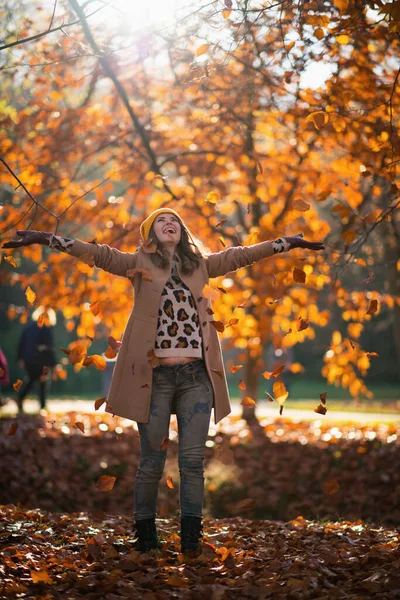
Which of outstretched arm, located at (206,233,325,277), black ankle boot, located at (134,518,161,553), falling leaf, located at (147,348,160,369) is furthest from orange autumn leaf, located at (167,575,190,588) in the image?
outstretched arm, located at (206,233,325,277)

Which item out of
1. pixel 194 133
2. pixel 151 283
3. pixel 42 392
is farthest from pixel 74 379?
pixel 151 283

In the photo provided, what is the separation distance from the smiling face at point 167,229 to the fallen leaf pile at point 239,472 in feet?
11.8

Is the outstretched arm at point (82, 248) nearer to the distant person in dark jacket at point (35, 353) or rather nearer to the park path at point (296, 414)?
the distant person in dark jacket at point (35, 353)

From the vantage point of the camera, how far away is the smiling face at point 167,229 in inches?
178

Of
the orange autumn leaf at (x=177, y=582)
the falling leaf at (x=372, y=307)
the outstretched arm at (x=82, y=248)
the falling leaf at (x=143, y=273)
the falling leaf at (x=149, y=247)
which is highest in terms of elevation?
the falling leaf at (x=149, y=247)

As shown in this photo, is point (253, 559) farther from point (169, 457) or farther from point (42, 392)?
point (42, 392)

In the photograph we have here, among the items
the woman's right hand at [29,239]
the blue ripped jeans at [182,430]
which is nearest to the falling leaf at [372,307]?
the blue ripped jeans at [182,430]

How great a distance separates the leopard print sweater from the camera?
4.32 metres

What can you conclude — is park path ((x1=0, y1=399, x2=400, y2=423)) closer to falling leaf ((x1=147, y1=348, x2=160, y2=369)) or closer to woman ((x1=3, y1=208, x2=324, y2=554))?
woman ((x1=3, y1=208, x2=324, y2=554))

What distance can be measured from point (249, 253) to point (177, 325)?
25.2 inches

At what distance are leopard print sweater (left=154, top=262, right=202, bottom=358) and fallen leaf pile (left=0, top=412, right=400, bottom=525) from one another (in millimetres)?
3576

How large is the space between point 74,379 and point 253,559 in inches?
917

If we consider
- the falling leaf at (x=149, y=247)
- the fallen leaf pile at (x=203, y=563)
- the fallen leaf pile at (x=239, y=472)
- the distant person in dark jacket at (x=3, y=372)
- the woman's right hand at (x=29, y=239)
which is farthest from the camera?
the fallen leaf pile at (x=239, y=472)

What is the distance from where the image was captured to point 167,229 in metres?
4.54
